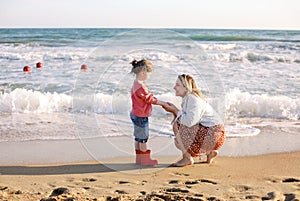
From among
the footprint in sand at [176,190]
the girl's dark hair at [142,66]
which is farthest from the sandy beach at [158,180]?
the girl's dark hair at [142,66]

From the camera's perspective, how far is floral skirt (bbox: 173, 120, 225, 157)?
466 cm

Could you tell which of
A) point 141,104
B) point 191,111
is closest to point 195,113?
point 191,111

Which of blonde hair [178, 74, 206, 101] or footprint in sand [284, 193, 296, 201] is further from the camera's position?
blonde hair [178, 74, 206, 101]

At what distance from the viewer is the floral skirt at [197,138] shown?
15.3 ft

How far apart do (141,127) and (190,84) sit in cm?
68

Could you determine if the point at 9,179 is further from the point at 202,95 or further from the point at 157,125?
the point at 202,95

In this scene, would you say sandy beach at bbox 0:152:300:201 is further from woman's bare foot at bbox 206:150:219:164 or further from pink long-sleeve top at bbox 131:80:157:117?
pink long-sleeve top at bbox 131:80:157:117

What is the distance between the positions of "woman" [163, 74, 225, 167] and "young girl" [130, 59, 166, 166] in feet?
0.79

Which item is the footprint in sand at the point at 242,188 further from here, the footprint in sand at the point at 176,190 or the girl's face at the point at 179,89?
the girl's face at the point at 179,89

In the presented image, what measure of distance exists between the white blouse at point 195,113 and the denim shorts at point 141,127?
36 cm

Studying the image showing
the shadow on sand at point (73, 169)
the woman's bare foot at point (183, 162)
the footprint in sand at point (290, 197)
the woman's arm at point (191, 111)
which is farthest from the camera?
the woman's bare foot at point (183, 162)

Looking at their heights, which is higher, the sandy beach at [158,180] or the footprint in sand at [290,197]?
the sandy beach at [158,180]

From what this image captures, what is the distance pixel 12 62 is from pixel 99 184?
39.8 feet

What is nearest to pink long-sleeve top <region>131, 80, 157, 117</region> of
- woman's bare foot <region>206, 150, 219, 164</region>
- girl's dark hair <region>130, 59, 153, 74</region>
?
girl's dark hair <region>130, 59, 153, 74</region>
